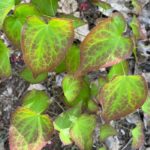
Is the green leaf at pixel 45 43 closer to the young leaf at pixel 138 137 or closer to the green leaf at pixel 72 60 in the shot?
the green leaf at pixel 72 60

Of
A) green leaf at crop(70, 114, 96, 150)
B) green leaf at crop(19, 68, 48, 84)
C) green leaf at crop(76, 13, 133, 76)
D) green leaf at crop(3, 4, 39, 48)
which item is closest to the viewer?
green leaf at crop(76, 13, 133, 76)

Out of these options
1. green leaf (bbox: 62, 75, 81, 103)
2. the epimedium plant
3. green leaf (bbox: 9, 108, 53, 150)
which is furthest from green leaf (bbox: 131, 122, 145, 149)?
green leaf (bbox: 9, 108, 53, 150)

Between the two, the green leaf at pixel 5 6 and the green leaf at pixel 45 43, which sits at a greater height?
the green leaf at pixel 5 6

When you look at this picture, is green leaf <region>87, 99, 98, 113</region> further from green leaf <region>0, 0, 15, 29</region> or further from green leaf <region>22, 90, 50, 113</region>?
green leaf <region>0, 0, 15, 29</region>

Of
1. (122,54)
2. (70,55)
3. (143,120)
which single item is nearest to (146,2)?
(143,120)

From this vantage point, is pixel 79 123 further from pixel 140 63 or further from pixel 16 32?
pixel 140 63

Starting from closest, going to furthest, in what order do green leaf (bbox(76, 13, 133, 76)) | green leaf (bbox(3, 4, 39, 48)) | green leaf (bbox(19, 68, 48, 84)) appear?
green leaf (bbox(76, 13, 133, 76)) < green leaf (bbox(3, 4, 39, 48)) < green leaf (bbox(19, 68, 48, 84))

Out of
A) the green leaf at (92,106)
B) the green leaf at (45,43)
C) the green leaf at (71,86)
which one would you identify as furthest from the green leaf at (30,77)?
the green leaf at (45,43)

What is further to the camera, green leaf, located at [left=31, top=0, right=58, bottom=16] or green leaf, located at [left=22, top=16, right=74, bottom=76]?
green leaf, located at [left=31, top=0, right=58, bottom=16]
